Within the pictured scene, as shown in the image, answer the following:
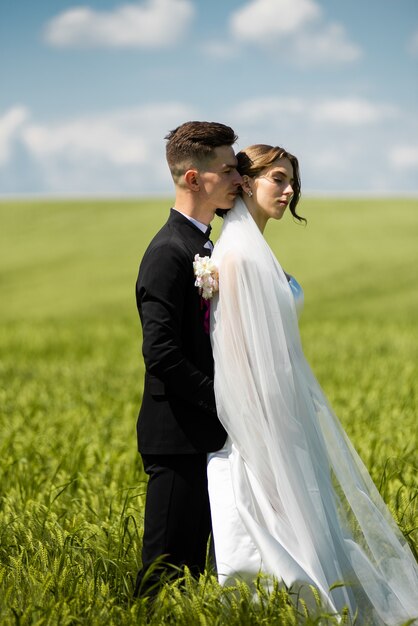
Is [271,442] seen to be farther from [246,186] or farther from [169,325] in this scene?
[246,186]

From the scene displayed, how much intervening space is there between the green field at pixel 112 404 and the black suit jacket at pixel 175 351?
584 millimetres

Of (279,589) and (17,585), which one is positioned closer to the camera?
(279,589)

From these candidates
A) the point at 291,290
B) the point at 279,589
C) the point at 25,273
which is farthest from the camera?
the point at 25,273

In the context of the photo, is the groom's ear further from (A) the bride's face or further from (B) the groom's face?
(A) the bride's face

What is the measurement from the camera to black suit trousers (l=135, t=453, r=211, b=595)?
400 centimetres

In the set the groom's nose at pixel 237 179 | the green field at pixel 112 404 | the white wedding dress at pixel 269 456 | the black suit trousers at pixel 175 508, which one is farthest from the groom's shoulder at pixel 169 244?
the green field at pixel 112 404

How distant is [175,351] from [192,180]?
69 cm

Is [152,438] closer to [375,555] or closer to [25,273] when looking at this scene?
[375,555]

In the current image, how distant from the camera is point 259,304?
3902 millimetres

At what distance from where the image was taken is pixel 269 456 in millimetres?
3959

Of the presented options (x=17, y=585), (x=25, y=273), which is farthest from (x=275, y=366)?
(x=25, y=273)

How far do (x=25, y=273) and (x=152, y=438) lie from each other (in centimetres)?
3491

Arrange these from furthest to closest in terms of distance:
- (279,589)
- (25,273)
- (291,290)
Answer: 1. (25,273)
2. (291,290)
3. (279,589)

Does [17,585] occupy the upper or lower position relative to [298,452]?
lower
